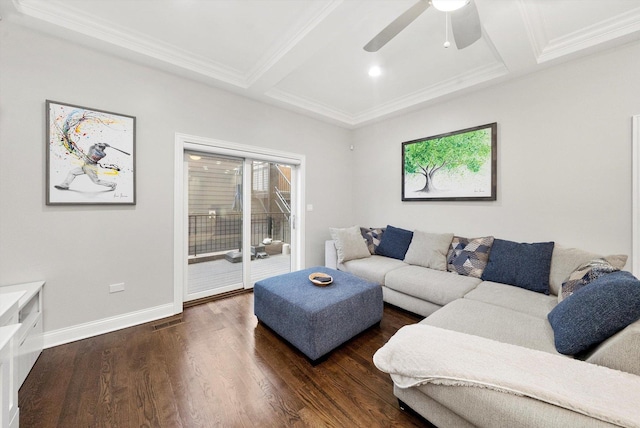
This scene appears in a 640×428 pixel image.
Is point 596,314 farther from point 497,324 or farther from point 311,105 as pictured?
point 311,105

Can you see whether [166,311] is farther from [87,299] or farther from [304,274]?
[304,274]

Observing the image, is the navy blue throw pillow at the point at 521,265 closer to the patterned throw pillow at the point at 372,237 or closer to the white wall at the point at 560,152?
the white wall at the point at 560,152

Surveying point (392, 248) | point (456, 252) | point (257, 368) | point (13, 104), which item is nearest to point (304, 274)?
point (257, 368)

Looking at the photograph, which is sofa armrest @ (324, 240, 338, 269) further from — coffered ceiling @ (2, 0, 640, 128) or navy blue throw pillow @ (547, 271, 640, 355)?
navy blue throw pillow @ (547, 271, 640, 355)

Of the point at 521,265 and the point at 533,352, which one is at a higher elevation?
the point at 521,265

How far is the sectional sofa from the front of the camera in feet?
3.18

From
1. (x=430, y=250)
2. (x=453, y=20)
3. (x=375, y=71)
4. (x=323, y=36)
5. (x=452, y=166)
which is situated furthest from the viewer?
(x=452, y=166)

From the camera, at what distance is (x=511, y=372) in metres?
1.10

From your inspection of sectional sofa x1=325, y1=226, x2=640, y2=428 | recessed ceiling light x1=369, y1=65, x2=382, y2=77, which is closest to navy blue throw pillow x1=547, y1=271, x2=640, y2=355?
sectional sofa x1=325, y1=226, x2=640, y2=428

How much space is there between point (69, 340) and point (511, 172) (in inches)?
192

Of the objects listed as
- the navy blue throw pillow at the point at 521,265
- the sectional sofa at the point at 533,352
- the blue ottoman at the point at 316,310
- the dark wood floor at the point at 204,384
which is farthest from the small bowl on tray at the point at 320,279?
the navy blue throw pillow at the point at 521,265

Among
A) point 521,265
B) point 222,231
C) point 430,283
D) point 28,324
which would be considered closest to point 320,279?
point 430,283

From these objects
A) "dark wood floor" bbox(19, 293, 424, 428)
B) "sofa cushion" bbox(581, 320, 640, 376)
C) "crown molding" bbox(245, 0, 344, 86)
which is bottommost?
"dark wood floor" bbox(19, 293, 424, 428)

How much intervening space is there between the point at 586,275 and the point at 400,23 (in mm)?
2307
